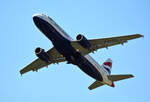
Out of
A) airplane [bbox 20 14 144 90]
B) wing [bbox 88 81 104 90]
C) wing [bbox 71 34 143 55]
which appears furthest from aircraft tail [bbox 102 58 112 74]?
wing [bbox 71 34 143 55]

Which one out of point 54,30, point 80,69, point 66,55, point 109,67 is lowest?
point 109,67

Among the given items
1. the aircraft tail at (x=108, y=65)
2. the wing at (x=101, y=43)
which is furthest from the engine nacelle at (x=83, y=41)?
the aircraft tail at (x=108, y=65)

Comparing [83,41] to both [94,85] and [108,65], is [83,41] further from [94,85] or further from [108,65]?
[108,65]

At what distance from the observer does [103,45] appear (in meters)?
50.0

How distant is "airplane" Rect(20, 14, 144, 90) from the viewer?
157 feet

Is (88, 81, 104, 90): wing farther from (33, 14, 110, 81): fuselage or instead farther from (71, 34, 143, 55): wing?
(71, 34, 143, 55): wing

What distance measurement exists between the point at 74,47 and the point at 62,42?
7.07 ft

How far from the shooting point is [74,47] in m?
49.5

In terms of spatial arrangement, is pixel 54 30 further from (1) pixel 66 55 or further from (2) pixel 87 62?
(2) pixel 87 62

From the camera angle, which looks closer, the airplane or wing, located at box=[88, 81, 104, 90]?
the airplane

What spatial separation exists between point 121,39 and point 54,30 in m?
9.40

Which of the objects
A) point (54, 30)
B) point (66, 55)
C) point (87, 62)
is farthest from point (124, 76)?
point (54, 30)

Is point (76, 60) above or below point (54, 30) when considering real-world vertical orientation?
below

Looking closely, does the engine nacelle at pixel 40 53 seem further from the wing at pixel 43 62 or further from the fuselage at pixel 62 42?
the fuselage at pixel 62 42
